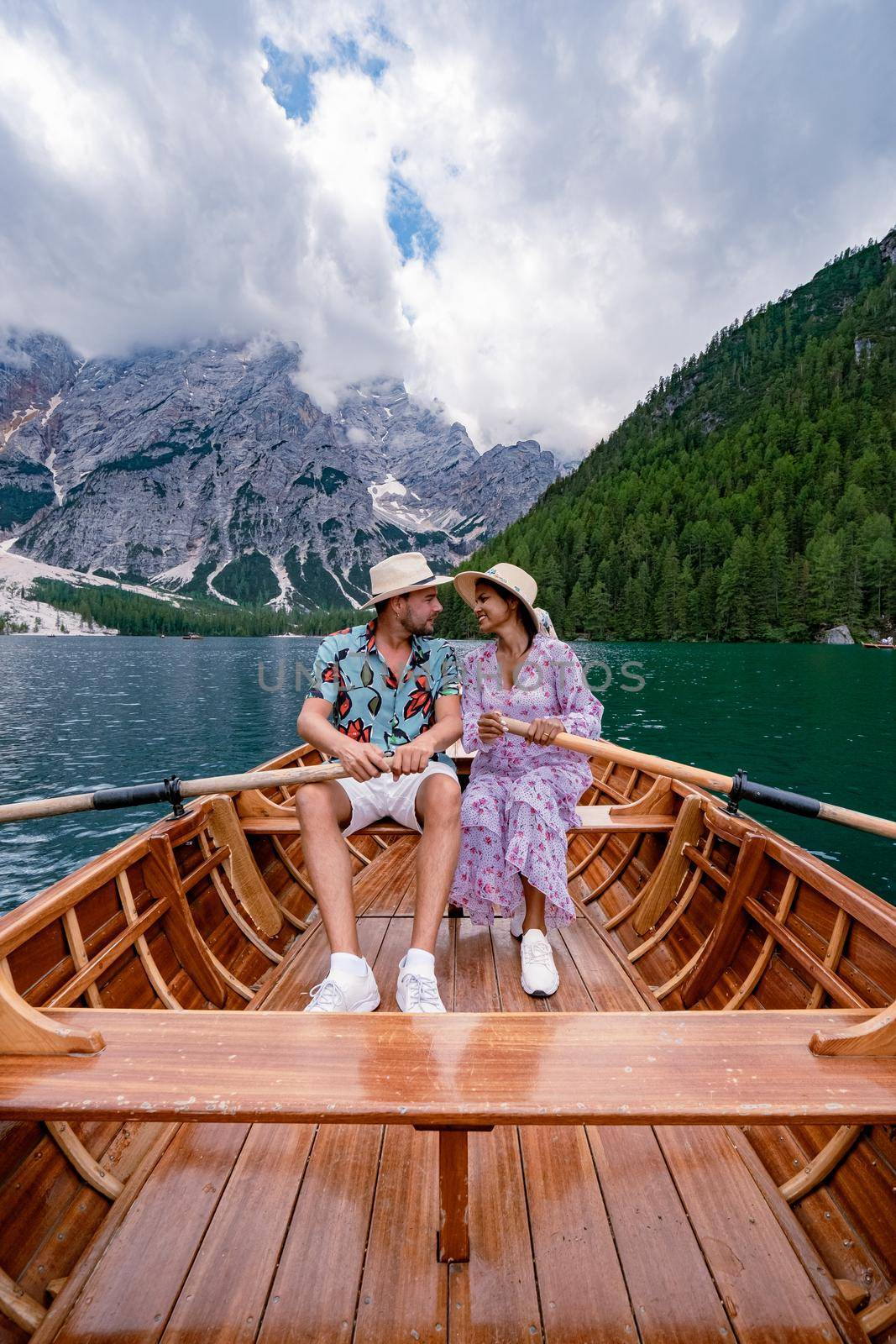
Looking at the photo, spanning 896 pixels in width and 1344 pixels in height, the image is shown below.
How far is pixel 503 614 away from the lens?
3982 millimetres

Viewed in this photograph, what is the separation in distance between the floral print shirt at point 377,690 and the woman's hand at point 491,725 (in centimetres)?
25

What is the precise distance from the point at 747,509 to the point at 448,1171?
347 ft

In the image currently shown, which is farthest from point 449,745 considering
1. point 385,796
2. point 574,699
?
point 574,699

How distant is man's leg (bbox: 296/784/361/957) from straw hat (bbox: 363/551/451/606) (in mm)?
1103

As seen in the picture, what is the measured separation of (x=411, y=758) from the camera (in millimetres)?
3199

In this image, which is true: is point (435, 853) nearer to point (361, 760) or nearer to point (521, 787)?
point (361, 760)

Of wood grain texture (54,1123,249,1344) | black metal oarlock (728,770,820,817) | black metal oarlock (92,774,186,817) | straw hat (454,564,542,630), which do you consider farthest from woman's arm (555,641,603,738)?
wood grain texture (54,1123,249,1344)

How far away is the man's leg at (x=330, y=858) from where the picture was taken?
2.91 metres

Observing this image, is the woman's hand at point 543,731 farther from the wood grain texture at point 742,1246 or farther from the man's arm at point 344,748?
the wood grain texture at point 742,1246

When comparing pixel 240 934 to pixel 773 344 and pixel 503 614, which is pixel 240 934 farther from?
pixel 773 344

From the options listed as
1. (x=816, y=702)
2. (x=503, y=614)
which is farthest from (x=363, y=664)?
(x=816, y=702)

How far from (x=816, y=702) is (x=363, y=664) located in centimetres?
3190

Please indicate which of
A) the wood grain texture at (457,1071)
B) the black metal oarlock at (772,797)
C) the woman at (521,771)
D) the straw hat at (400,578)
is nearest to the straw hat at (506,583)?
the woman at (521,771)

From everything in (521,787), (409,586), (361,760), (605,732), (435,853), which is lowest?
(605,732)
